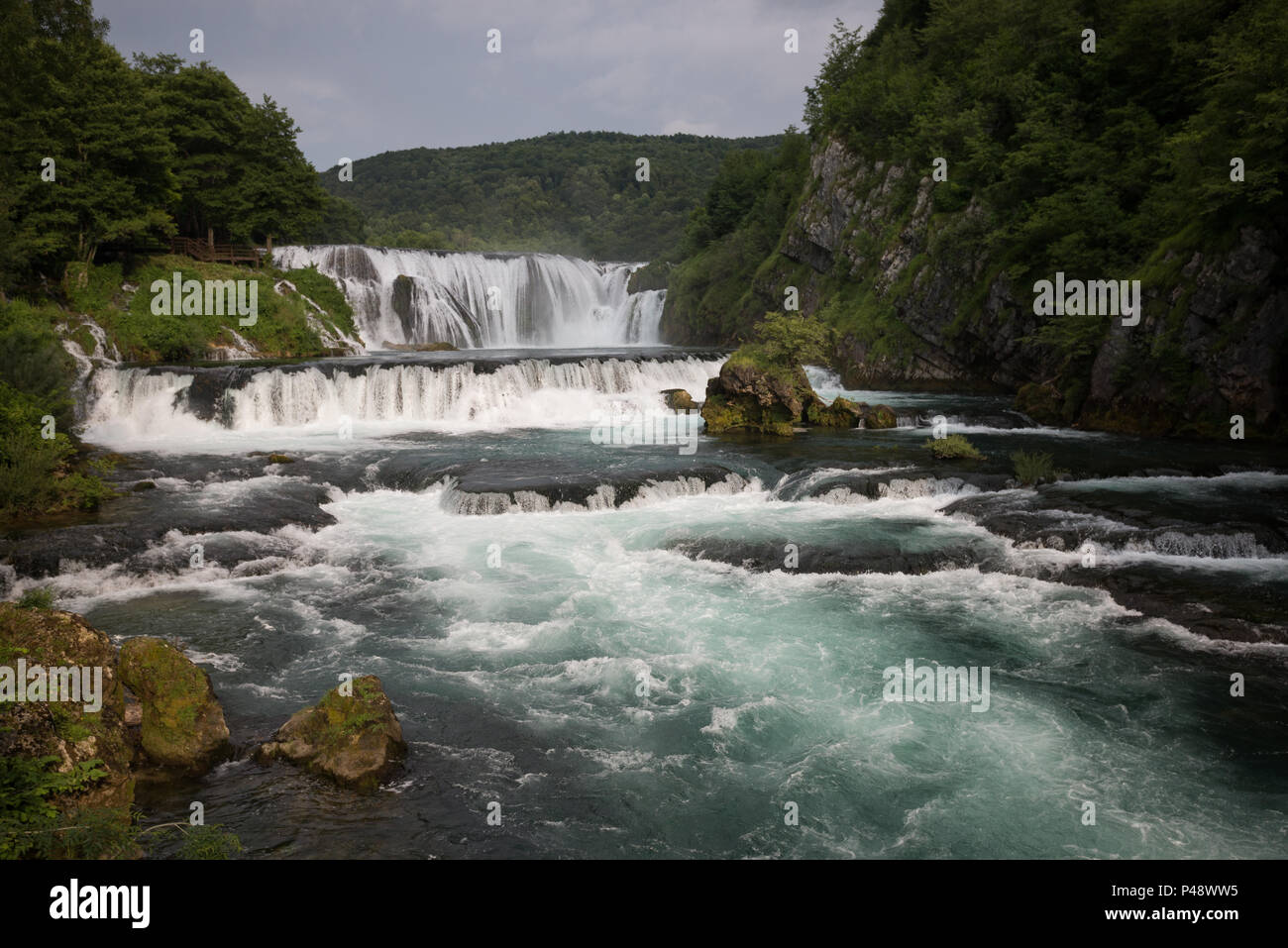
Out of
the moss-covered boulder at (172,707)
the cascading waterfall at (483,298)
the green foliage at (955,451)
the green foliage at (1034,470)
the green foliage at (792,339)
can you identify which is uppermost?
the cascading waterfall at (483,298)

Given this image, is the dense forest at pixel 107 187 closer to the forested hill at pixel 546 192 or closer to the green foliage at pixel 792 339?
the green foliage at pixel 792 339

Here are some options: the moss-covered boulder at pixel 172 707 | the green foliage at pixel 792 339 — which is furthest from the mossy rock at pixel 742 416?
the moss-covered boulder at pixel 172 707

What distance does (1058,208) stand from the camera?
24578 millimetres

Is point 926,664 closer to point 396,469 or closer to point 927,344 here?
point 396,469

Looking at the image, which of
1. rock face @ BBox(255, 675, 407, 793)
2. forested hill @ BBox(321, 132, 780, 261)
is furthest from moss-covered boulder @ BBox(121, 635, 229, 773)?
forested hill @ BBox(321, 132, 780, 261)

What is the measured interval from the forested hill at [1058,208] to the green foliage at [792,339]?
6379mm

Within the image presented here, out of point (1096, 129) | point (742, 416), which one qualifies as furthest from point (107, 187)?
point (1096, 129)

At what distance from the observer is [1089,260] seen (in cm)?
2384

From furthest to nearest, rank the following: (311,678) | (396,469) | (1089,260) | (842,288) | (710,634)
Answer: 1. (842,288)
2. (1089,260)
3. (396,469)
4. (710,634)
5. (311,678)

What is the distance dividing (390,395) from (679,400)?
9.79m

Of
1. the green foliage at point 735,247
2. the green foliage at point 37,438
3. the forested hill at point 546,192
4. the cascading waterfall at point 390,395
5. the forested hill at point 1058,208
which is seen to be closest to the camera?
the green foliage at point 37,438

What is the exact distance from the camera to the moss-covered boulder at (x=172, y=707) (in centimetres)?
774

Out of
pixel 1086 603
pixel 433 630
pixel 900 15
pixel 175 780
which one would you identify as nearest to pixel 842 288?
pixel 900 15

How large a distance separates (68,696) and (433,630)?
5.20 m
